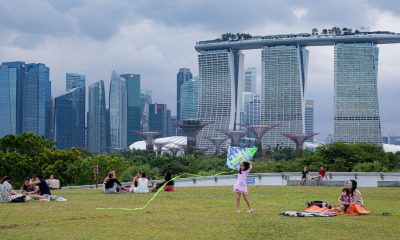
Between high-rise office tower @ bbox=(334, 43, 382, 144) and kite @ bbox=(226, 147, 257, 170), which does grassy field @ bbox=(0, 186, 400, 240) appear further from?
high-rise office tower @ bbox=(334, 43, 382, 144)

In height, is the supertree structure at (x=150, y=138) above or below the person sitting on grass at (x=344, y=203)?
above

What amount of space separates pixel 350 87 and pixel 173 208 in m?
172

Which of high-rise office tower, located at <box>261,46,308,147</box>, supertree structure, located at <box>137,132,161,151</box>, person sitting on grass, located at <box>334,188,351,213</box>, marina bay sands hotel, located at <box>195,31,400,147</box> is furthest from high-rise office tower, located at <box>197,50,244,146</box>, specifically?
person sitting on grass, located at <box>334,188,351,213</box>

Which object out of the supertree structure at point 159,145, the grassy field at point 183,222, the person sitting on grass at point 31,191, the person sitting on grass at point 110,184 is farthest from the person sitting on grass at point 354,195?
the supertree structure at point 159,145

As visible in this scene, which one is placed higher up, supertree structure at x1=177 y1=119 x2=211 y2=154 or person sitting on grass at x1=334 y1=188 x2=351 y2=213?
supertree structure at x1=177 y1=119 x2=211 y2=154

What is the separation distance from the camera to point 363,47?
182 metres

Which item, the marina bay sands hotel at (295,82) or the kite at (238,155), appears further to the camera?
the marina bay sands hotel at (295,82)

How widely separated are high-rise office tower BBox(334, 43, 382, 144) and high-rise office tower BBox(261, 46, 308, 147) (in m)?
11.3

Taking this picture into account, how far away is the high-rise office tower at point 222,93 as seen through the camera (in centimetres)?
19000

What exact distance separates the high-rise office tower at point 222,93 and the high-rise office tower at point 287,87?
1079cm

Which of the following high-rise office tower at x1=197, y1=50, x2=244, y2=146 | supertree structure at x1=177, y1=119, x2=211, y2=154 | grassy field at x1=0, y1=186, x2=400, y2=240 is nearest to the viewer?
grassy field at x1=0, y1=186, x2=400, y2=240

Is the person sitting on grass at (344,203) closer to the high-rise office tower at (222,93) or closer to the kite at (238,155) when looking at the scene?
the kite at (238,155)

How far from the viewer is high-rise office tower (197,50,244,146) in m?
190

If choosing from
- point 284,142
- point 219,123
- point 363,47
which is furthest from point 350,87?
point 219,123
